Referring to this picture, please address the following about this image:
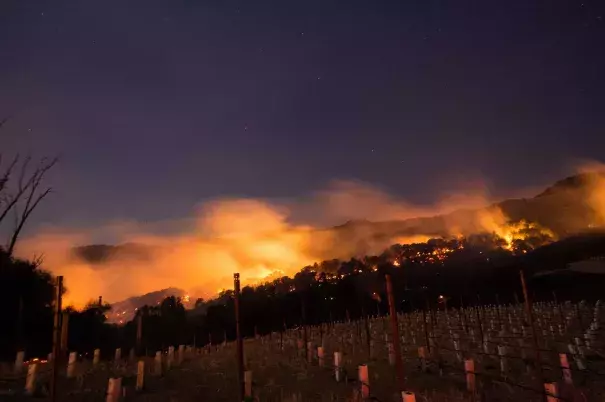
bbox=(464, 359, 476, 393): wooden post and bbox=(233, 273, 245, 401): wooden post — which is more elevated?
bbox=(233, 273, 245, 401): wooden post

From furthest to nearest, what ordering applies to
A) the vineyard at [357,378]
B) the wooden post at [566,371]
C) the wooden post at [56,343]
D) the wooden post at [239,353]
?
1. the wooden post at [566,371]
2. the vineyard at [357,378]
3. the wooden post at [239,353]
4. the wooden post at [56,343]

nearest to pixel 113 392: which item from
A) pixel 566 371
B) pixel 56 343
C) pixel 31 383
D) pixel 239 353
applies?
pixel 56 343

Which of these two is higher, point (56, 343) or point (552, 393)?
point (56, 343)

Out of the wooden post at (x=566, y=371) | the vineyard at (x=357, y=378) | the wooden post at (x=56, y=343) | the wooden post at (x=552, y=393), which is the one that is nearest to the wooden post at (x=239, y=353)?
the vineyard at (x=357, y=378)

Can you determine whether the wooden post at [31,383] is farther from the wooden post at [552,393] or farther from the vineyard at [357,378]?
the wooden post at [552,393]

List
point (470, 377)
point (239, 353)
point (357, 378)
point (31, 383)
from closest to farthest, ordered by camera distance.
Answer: point (239, 353), point (31, 383), point (470, 377), point (357, 378)

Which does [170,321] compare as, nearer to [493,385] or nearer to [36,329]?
[36,329]

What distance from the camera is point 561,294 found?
70312 millimetres

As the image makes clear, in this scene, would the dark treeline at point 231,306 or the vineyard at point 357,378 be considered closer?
the vineyard at point 357,378

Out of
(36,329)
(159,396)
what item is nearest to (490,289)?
(36,329)

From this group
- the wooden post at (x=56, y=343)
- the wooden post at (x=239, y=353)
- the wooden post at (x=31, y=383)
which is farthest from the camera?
the wooden post at (x=31, y=383)

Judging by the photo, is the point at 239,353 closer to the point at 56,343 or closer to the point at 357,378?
the point at 56,343

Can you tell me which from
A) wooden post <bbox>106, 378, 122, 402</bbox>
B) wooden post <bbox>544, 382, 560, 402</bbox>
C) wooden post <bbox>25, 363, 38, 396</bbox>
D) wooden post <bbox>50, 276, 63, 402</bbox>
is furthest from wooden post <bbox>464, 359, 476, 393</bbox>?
wooden post <bbox>25, 363, 38, 396</bbox>

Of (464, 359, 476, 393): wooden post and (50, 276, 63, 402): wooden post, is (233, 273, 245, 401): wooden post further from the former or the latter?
(464, 359, 476, 393): wooden post
